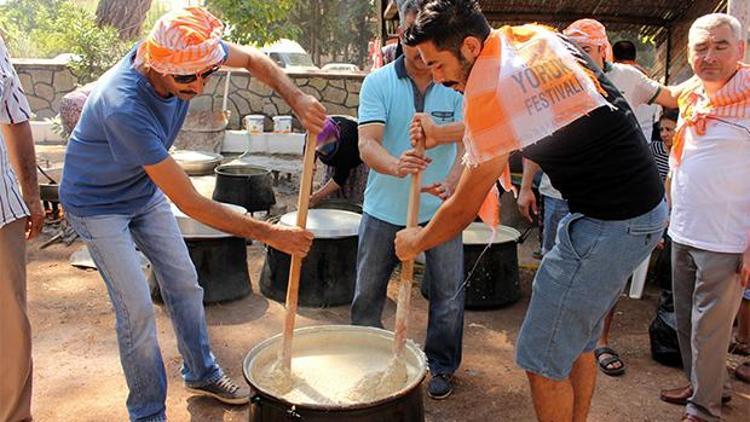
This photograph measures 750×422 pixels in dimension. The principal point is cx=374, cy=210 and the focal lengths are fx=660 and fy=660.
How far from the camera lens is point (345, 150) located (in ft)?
17.1

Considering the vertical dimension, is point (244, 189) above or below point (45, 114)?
below

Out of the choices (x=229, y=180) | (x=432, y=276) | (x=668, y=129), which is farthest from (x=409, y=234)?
(x=229, y=180)

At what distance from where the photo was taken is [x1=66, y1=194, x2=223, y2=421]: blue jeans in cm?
276

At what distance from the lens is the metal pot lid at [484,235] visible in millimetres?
4711

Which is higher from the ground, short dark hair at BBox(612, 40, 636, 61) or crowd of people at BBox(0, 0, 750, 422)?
short dark hair at BBox(612, 40, 636, 61)

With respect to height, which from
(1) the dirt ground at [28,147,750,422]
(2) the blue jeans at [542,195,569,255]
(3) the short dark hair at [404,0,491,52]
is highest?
(3) the short dark hair at [404,0,491,52]

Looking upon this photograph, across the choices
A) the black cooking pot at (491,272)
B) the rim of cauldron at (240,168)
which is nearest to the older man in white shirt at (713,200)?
the black cooking pot at (491,272)

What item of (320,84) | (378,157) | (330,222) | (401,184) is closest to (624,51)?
(330,222)

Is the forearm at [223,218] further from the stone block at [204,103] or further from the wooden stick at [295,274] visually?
the stone block at [204,103]

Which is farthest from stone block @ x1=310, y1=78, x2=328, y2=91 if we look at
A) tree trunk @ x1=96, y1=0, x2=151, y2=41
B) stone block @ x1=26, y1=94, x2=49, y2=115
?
stone block @ x1=26, y1=94, x2=49, y2=115

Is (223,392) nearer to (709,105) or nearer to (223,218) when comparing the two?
(223,218)

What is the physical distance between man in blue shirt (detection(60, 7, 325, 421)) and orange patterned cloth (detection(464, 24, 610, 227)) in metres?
0.93

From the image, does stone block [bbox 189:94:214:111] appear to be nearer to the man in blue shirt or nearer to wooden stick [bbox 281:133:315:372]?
the man in blue shirt

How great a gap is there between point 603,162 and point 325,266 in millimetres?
2826
